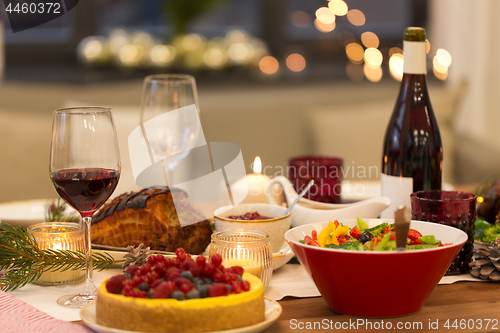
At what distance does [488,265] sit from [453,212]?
0.33 feet

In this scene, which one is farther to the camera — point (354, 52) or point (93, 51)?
point (354, 52)

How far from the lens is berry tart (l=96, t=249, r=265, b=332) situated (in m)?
0.58

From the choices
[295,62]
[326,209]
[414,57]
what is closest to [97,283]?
[326,209]

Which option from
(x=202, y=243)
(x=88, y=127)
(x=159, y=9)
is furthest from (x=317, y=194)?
(x=159, y=9)

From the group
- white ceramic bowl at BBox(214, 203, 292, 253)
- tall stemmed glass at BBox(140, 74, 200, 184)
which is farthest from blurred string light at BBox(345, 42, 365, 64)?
white ceramic bowl at BBox(214, 203, 292, 253)

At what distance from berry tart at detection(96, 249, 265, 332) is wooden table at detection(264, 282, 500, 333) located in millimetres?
86

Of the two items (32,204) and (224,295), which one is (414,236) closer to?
(224,295)

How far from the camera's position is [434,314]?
0.70 metres

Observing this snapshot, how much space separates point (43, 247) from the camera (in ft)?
2.75

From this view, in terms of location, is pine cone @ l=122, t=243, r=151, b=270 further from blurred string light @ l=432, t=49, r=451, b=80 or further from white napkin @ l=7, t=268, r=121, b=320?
blurred string light @ l=432, t=49, r=451, b=80

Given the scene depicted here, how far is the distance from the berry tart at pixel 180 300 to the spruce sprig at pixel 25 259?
203 millimetres

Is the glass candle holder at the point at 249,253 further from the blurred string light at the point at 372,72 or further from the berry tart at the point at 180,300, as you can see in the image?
the blurred string light at the point at 372,72

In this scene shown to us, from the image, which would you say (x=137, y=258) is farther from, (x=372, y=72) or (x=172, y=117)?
(x=372, y=72)

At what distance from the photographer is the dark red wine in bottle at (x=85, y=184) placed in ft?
2.36
